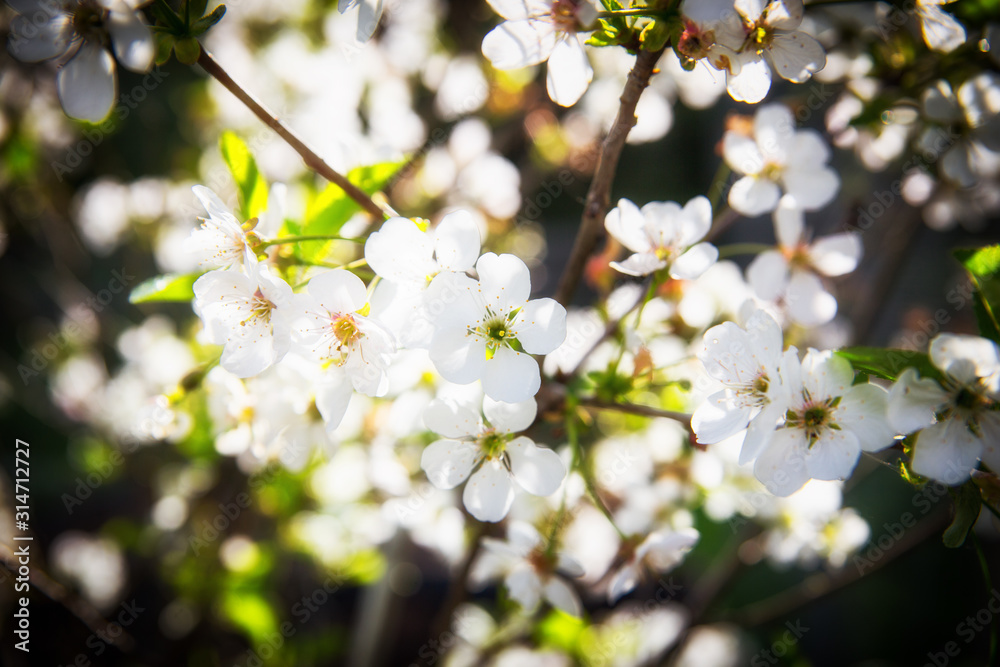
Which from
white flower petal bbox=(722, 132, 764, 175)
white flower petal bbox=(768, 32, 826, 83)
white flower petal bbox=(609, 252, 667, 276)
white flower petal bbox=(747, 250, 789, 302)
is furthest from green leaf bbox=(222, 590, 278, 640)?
white flower petal bbox=(768, 32, 826, 83)

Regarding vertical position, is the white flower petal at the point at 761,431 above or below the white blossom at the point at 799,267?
above

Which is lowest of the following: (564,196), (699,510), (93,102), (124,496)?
(124,496)

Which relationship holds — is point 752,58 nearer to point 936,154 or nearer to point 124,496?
point 936,154

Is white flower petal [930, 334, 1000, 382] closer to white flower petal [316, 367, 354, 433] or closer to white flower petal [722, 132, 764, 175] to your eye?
white flower petal [722, 132, 764, 175]

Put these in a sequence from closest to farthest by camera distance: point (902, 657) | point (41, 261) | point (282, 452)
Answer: point (282, 452)
point (902, 657)
point (41, 261)

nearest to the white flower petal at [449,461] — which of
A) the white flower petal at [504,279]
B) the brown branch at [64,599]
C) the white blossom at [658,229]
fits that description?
the white flower petal at [504,279]

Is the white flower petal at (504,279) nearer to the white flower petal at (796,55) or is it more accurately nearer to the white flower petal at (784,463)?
the white flower petal at (784,463)

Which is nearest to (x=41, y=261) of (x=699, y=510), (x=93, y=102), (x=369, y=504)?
(x=369, y=504)
